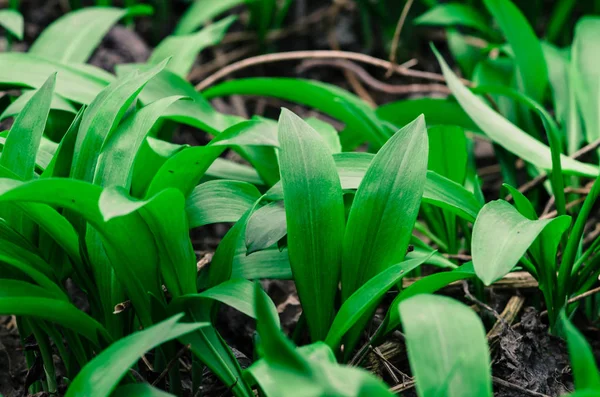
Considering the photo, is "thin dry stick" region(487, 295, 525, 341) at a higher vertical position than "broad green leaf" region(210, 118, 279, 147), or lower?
lower

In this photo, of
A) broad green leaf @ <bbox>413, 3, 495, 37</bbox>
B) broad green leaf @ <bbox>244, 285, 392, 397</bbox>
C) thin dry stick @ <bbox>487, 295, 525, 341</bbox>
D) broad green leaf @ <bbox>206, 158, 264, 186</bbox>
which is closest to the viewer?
broad green leaf @ <bbox>244, 285, 392, 397</bbox>

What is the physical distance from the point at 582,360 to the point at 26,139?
69 centimetres

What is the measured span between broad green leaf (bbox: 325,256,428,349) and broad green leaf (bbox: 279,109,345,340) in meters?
0.08

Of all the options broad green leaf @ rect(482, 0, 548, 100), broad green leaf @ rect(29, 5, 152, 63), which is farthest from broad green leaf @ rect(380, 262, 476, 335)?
broad green leaf @ rect(29, 5, 152, 63)

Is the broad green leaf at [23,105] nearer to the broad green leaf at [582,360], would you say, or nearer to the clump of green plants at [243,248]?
the clump of green plants at [243,248]

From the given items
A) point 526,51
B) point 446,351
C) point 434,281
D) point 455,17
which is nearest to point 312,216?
point 434,281

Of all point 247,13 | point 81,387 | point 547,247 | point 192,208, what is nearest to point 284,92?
point 192,208

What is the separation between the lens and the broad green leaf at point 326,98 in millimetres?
1133

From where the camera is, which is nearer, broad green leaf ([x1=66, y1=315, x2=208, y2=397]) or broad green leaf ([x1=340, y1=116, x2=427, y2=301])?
broad green leaf ([x1=66, y1=315, x2=208, y2=397])

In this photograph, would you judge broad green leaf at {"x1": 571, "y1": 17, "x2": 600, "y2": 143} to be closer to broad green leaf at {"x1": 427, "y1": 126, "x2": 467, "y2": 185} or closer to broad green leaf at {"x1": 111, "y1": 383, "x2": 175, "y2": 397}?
broad green leaf at {"x1": 427, "y1": 126, "x2": 467, "y2": 185}

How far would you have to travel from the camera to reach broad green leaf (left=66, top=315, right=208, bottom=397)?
62 centimetres

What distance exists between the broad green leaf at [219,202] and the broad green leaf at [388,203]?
0.11 m

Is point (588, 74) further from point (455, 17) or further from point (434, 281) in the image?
point (434, 281)

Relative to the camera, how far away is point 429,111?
1.33 m
